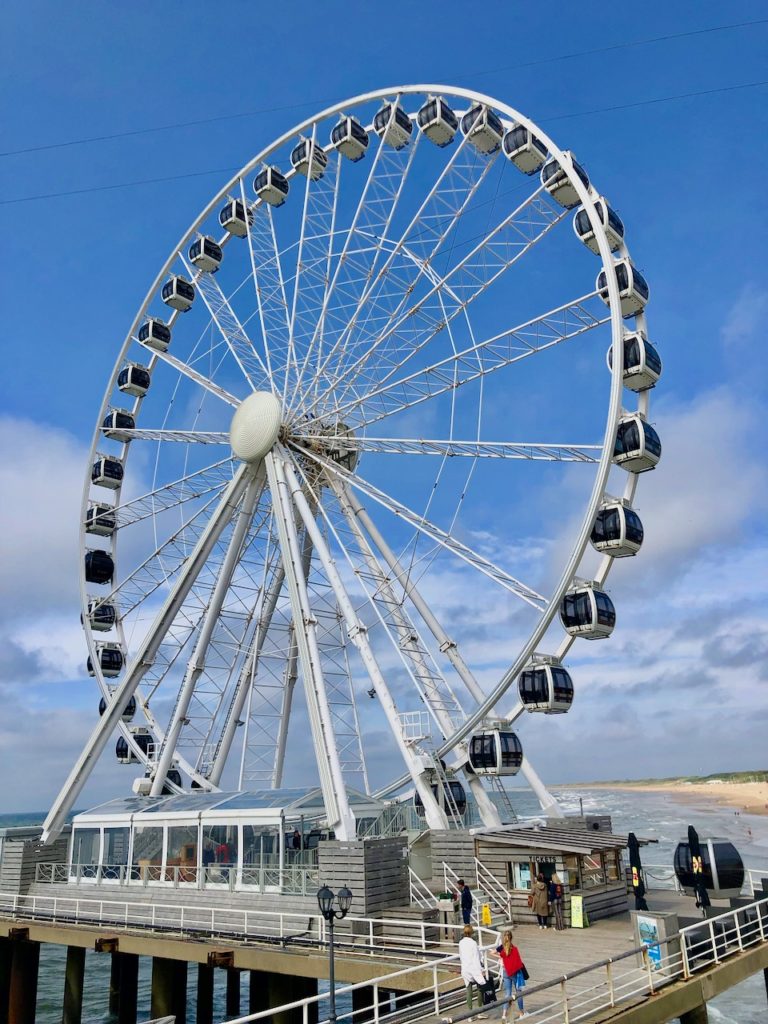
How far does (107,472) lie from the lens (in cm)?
3659

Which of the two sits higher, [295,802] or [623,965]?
[295,802]

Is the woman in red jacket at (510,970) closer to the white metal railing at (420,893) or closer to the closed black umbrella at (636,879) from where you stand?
the closed black umbrella at (636,879)

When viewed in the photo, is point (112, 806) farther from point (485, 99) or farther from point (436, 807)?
point (485, 99)

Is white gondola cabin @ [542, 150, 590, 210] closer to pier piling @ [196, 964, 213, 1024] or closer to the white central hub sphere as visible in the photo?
the white central hub sphere

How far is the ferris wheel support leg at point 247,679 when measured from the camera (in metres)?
32.4

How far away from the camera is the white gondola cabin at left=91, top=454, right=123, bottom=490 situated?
3656 cm

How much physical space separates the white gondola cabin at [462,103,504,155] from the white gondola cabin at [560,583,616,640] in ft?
46.5

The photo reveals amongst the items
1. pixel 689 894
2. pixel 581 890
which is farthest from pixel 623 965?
pixel 689 894

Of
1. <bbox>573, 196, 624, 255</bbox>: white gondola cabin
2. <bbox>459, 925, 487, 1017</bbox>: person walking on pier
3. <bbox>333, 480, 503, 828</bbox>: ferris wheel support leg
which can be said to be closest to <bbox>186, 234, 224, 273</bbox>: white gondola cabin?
<bbox>333, 480, 503, 828</bbox>: ferris wheel support leg

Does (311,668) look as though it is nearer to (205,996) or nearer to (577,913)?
(577,913)

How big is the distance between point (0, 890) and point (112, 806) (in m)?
4.34

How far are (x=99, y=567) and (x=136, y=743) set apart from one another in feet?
23.3

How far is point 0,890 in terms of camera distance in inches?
1134

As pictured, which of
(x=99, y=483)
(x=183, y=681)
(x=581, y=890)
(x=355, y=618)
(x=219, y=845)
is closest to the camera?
(x=581, y=890)
